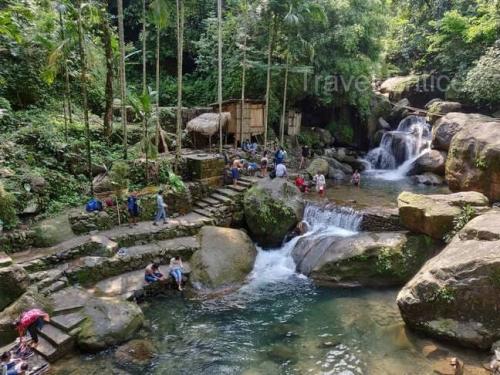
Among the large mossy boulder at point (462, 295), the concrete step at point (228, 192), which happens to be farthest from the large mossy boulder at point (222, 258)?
the large mossy boulder at point (462, 295)

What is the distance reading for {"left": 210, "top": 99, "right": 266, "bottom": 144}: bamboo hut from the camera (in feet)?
76.2

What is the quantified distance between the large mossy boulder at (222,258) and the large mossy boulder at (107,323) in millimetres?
2980

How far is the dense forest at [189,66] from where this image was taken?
16.0 m

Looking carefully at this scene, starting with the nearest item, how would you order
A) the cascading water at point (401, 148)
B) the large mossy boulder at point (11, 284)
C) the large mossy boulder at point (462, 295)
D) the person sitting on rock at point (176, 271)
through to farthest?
the large mossy boulder at point (462, 295), the large mossy boulder at point (11, 284), the person sitting on rock at point (176, 271), the cascading water at point (401, 148)

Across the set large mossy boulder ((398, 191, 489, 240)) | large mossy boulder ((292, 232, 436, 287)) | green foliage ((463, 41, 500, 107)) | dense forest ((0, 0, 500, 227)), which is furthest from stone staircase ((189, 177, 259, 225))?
green foliage ((463, 41, 500, 107))

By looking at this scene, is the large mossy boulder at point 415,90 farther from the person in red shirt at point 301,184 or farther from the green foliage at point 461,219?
the green foliage at point 461,219

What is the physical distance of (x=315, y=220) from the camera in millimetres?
17422

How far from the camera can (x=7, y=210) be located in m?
12.7

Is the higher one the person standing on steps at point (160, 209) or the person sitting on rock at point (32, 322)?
the person standing on steps at point (160, 209)

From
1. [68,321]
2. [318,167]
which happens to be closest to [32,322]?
[68,321]

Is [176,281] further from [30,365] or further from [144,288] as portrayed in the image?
[30,365]

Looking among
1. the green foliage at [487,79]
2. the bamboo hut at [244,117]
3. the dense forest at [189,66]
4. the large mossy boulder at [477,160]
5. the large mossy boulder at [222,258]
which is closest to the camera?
the large mossy boulder at [222,258]

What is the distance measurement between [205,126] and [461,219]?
12.9 metres

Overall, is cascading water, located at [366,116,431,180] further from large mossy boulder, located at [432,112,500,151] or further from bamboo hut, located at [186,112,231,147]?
bamboo hut, located at [186,112,231,147]
